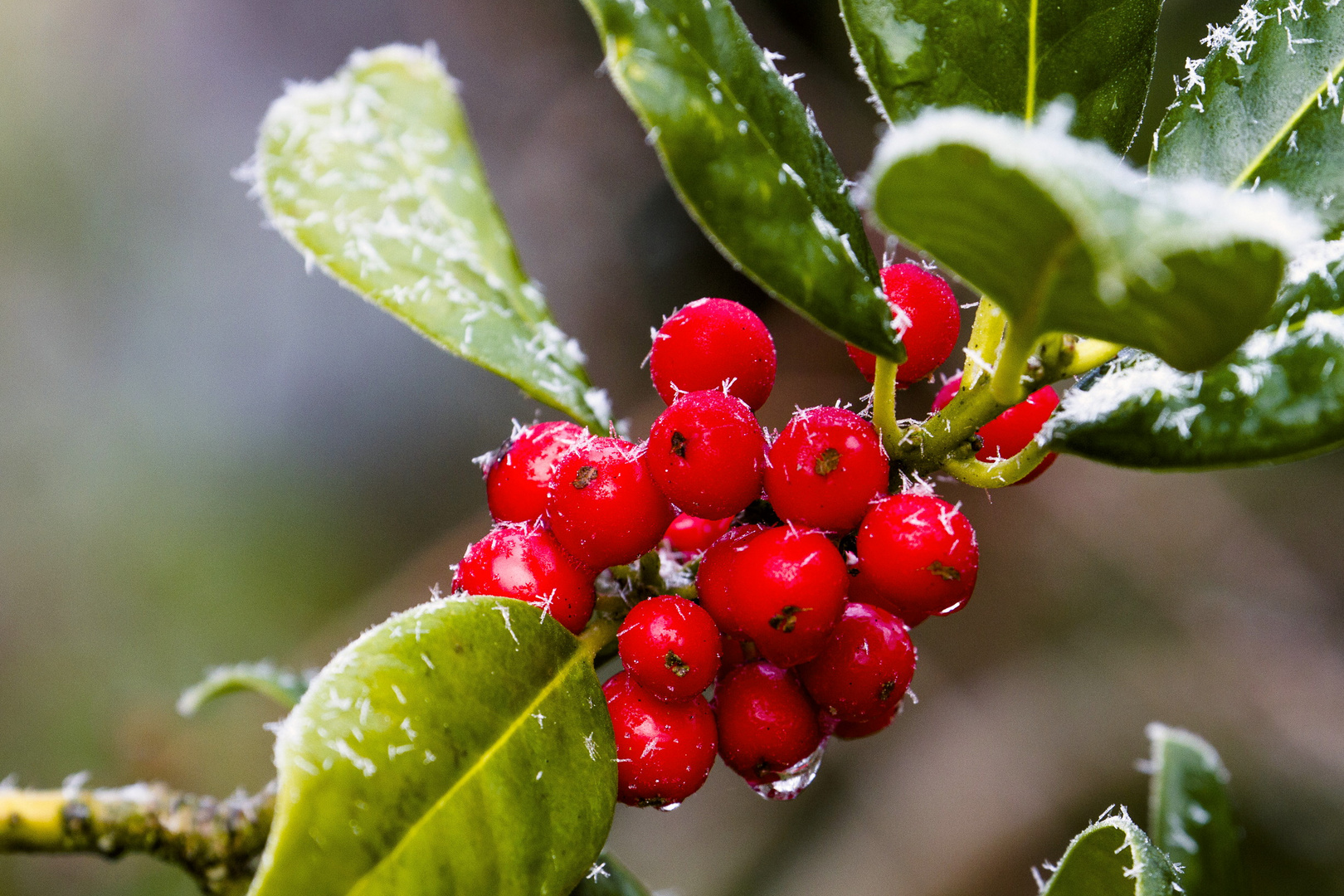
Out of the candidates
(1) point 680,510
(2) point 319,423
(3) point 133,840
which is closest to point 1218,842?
(1) point 680,510

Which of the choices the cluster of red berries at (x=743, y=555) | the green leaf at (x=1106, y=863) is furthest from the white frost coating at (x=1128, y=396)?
the green leaf at (x=1106, y=863)

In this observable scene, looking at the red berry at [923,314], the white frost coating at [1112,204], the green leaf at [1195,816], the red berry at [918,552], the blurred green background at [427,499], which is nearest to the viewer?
the white frost coating at [1112,204]

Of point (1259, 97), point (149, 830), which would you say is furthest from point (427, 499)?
point (1259, 97)

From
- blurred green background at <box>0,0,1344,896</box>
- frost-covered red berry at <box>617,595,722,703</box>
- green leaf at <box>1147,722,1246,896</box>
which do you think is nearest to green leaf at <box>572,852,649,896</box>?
frost-covered red berry at <box>617,595,722,703</box>

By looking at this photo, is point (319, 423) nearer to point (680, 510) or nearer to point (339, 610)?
point (339, 610)

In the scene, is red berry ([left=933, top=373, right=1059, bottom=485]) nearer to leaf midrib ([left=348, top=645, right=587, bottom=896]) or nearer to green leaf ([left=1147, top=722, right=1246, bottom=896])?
leaf midrib ([left=348, top=645, right=587, bottom=896])

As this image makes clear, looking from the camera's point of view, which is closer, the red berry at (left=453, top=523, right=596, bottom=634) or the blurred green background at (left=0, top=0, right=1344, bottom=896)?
the red berry at (left=453, top=523, right=596, bottom=634)

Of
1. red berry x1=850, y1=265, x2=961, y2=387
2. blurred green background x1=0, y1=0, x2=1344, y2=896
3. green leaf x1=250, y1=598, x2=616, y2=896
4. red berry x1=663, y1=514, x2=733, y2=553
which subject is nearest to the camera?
green leaf x1=250, y1=598, x2=616, y2=896

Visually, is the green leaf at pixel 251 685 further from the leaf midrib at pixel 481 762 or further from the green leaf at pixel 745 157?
the green leaf at pixel 745 157
